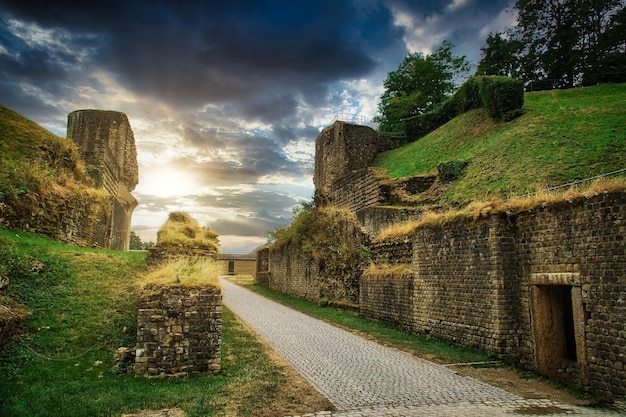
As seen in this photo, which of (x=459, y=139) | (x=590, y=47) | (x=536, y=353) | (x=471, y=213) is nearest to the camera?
(x=536, y=353)

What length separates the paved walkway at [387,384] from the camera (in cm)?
625

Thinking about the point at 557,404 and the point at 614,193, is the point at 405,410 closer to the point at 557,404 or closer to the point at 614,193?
the point at 557,404

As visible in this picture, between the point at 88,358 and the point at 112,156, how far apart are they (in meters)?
19.4

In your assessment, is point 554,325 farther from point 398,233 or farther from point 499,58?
point 499,58

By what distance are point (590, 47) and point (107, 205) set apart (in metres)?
33.4

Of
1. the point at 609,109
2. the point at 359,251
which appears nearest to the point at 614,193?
the point at 359,251

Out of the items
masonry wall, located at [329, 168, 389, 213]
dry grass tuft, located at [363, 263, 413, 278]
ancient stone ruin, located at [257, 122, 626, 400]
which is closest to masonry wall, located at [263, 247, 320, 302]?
masonry wall, located at [329, 168, 389, 213]

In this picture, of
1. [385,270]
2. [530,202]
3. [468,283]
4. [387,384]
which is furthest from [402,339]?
[530,202]

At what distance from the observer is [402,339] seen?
38.2ft

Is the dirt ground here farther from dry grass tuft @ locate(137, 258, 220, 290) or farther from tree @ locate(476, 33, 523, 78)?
tree @ locate(476, 33, 523, 78)

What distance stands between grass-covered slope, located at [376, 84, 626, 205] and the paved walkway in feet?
26.5

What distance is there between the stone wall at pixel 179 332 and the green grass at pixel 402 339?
5024mm

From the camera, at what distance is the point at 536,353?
845 cm

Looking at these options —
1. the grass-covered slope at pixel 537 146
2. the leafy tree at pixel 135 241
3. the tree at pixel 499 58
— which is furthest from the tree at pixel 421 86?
the leafy tree at pixel 135 241
